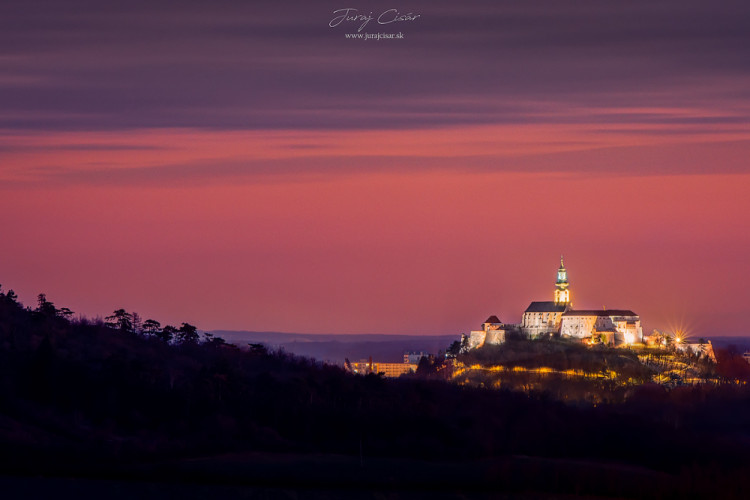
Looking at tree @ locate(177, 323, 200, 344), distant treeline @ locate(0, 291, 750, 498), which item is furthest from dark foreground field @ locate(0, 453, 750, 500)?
tree @ locate(177, 323, 200, 344)

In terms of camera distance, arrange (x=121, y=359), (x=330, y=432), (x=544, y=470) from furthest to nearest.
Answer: (x=121, y=359) < (x=330, y=432) < (x=544, y=470)

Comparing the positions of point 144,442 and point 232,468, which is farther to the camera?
point 144,442

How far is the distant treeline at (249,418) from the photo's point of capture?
356 ft

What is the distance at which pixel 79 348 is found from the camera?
135 m

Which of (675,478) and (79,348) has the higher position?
(79,348)

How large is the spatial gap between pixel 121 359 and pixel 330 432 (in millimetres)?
21257

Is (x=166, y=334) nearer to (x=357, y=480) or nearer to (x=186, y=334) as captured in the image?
(x=186, y=334)

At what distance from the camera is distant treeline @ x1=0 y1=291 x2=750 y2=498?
108 meters

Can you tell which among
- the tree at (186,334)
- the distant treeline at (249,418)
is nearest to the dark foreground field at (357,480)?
the distant treeline at (249,418)

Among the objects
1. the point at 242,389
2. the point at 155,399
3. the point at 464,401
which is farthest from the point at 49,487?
the point at 464,401

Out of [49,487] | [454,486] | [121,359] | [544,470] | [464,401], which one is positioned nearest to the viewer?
[49,487]

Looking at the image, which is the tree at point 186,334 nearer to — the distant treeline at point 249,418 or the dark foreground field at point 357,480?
the distant treeline at point 249,418

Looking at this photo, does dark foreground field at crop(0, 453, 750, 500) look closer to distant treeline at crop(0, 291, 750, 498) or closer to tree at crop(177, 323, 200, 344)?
distant treeline at crop(0, 291, 750, 498)

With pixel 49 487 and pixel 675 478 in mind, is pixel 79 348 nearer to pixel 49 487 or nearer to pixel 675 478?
pixel 49 487
